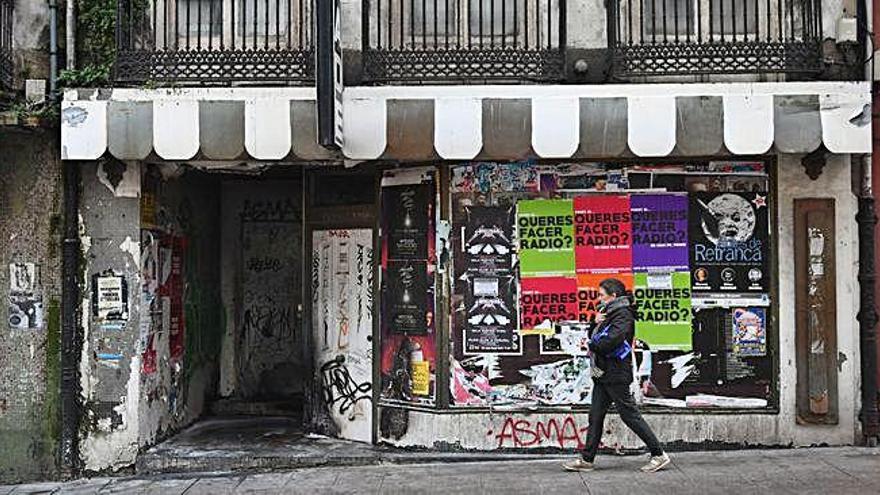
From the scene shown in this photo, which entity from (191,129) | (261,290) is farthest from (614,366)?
(261,290)

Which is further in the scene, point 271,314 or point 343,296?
point 271,314

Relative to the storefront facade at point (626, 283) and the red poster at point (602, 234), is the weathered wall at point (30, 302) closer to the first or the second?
the storefront facade at point (626, 283)

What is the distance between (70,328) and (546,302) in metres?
4.57

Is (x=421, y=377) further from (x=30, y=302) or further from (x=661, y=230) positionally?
(x=30, y=302)

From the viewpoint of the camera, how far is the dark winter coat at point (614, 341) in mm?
8297

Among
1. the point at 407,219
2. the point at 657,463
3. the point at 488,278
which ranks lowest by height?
the point at 657,463

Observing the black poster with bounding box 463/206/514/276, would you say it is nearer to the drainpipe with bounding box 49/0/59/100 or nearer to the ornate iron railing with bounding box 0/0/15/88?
the drainpipe with bounding box 49/0/59/100

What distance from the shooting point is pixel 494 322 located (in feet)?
Result: 31.4

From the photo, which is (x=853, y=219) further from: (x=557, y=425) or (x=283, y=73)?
(x=283, y=73)

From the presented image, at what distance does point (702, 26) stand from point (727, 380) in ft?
11.3

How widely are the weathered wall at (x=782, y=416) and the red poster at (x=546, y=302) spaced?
88 cm

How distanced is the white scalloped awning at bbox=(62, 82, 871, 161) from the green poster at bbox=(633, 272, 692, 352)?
1.34 m

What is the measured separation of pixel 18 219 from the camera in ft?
31.1

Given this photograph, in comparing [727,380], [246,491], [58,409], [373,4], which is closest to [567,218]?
[727,380]
